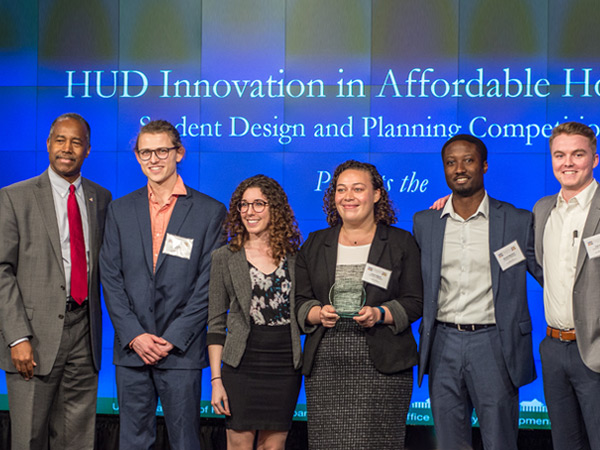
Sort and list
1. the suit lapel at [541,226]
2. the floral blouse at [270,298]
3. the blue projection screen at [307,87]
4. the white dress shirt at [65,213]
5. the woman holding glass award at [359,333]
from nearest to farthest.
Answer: the woman holding glass award at [359,333] < the floral blouse at [270,298] < the suit lapel at [541,226] < the white dress shirt at [65,213] < the blue projection screen at [307,87]

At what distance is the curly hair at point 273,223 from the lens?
10.2ft

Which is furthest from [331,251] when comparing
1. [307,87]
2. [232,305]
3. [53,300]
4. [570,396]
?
[307,87]

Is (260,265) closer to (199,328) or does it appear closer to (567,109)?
(199,328)

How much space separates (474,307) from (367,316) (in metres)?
0.59

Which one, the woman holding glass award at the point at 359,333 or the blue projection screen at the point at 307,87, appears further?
the blue projection screen at the point at 307,87

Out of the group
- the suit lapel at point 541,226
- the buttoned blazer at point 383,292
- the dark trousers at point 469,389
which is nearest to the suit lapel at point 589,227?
the suit lapel at point 541,226

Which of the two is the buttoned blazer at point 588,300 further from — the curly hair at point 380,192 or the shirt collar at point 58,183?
the shirt collar at point 58,183

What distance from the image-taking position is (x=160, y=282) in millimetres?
3213

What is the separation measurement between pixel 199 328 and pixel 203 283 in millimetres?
216

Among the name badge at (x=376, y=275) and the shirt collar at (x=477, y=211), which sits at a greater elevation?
the shirt collar at (x=477, y=211)

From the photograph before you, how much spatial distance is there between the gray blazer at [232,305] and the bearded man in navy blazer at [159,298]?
0.46 feet

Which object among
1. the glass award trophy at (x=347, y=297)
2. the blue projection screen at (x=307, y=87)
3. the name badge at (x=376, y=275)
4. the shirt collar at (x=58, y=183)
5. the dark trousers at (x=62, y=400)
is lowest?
the dark trousers at (x=62, y=400)

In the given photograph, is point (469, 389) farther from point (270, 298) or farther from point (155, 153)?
point (155, 153)

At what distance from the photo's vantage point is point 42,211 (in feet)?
11.0
